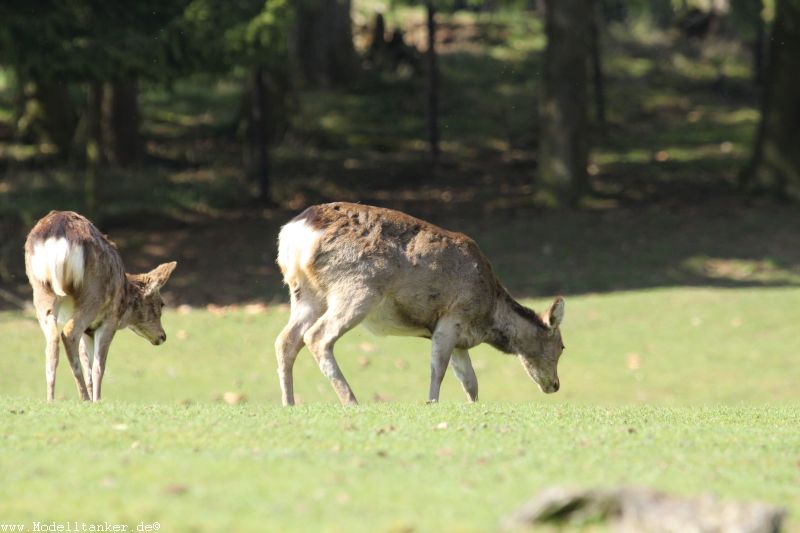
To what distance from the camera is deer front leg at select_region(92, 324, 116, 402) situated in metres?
11.1

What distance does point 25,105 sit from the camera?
101 ft

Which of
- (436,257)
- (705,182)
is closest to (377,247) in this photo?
(436,257)

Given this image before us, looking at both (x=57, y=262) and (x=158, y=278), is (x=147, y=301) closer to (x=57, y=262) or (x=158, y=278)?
(x=158, y=278)

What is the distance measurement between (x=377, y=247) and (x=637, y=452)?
3710 mm

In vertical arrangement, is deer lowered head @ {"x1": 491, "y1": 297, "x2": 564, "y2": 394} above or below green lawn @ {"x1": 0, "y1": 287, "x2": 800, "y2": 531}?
below

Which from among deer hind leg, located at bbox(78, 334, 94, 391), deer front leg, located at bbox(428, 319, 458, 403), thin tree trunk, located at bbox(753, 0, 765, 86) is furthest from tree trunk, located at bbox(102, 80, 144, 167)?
deer front leg, located at bbox(428, 319, 458, 403)

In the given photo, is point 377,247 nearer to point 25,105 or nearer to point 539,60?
point 25,105

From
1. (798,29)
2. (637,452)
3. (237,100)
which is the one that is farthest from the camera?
(237,100)

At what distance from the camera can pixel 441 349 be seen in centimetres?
1116

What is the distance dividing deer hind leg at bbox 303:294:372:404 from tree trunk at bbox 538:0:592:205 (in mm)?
17019

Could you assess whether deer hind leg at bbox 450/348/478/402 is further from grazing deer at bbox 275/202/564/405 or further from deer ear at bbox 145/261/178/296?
deer ear at bbox 145/261/178/296

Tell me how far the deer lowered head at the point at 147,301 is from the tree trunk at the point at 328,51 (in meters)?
24.3

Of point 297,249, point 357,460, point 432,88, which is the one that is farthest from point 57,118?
point 357,460

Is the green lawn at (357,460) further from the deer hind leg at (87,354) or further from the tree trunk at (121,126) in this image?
the tree trunk at (121,126)
